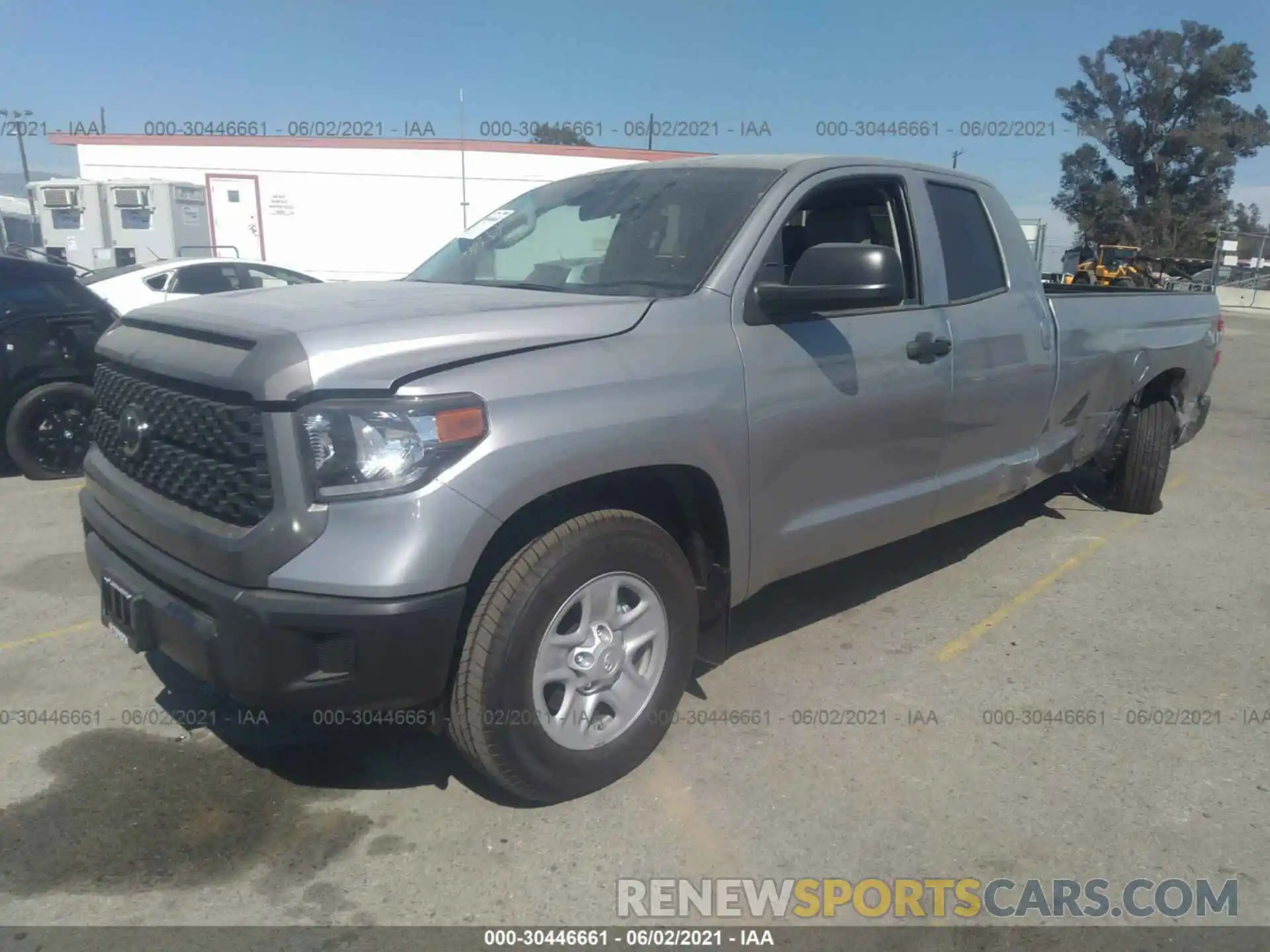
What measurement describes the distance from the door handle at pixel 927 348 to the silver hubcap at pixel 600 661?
1.57 metres

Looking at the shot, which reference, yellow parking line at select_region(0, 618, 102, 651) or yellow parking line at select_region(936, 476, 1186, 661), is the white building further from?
yellow parking line at select_region(0, 618, 102, 651)


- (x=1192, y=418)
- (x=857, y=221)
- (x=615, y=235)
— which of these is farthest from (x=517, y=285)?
(x=1192, y=418)

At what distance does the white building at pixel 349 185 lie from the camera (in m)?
21.3

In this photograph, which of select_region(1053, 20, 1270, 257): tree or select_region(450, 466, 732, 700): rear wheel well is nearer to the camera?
select_region(450, 466, 732, 700): rear wheel well

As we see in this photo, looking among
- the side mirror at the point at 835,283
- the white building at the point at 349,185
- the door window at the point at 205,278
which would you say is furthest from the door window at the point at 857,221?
the white building at the point at 349,185

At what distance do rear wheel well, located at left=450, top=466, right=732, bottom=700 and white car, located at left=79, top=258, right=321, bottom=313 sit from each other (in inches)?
348

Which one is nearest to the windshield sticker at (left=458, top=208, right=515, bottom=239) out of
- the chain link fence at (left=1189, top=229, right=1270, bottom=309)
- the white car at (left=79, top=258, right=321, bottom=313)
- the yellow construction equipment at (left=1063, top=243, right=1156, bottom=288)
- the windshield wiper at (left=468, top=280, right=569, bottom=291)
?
the windshield wiper at (left=468, top=280, right=569, bottom=291)

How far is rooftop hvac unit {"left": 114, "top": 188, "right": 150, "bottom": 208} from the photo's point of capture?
18.2m

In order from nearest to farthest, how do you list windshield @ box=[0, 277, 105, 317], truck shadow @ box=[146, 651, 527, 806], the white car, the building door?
truck shadow @ box=[146, 651, 527, 806] → windshield @ box=[0, 277, 105, 317] → the white car → the building door

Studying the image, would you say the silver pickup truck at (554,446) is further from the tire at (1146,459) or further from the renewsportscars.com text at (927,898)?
the tire at (1146,459)

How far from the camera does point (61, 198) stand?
18.7 metres

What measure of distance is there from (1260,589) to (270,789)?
4.85 meters

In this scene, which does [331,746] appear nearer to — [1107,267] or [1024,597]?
[1024,597]

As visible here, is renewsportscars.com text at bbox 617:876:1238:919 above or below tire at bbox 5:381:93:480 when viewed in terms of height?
below
